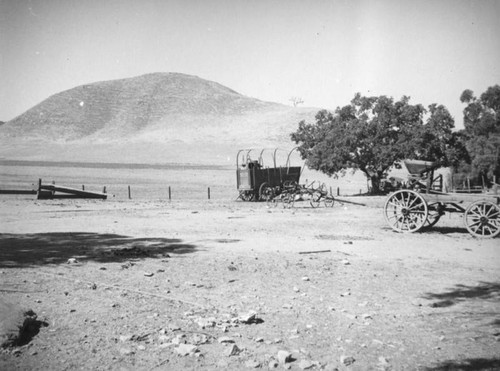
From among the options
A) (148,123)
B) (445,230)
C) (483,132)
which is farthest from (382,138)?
(148,123)

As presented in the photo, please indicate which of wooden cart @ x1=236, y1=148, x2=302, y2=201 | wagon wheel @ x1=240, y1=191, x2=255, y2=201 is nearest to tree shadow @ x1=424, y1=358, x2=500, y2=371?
wooden cart @ x1=236, y1=148, x2=302, y2=201

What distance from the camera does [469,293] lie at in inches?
244

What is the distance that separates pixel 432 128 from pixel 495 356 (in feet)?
84.8

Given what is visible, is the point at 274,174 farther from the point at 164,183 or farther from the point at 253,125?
the point at 253,125

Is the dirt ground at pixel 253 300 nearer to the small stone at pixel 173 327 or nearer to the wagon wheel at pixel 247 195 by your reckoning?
the small stone at pixel 173 327

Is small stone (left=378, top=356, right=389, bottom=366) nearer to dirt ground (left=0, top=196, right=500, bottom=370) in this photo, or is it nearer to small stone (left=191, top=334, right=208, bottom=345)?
dirt ground (left=0, top=196, right=500, bottom=370)

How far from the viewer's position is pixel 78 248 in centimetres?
951

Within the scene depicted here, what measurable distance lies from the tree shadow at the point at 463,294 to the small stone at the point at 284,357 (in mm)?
2606

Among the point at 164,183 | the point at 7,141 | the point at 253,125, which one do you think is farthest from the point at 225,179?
A: the point at 7,141

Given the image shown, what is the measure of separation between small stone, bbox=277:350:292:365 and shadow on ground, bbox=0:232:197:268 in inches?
200

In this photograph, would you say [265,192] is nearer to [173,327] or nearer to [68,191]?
[68,191]

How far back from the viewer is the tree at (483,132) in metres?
25.5

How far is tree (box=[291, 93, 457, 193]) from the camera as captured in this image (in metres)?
27.4

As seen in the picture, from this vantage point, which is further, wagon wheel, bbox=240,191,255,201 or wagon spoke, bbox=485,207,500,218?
wagon wheel, bbox=240,191,255,201
